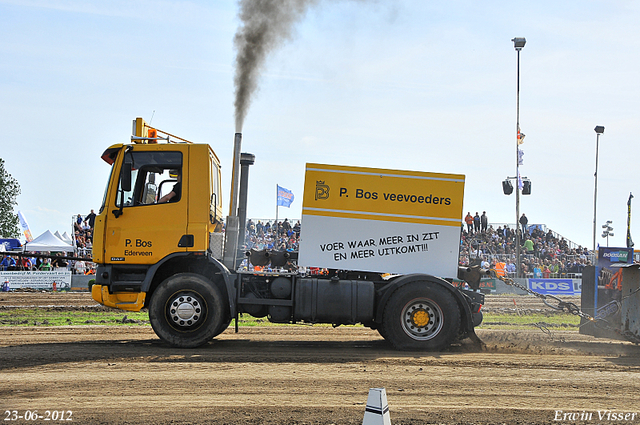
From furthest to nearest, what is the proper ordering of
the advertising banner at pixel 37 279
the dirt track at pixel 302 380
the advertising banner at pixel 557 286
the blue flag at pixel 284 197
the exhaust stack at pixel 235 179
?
the blue flag at pixel 284 197 < the advertising banner at pixel 557 286 < the advertising banner at pixel 37 279 < the exhaust stack at pixel 235 179 < the dirt track at pixel 302 380

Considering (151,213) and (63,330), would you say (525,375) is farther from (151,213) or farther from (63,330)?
(63,330)

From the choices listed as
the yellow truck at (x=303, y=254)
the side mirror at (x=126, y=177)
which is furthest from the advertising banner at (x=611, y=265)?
the side mirror at (x=126, y=177)

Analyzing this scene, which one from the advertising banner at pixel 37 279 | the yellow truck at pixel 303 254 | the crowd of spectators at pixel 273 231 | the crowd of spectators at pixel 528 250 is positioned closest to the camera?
the yellow truck at pixel 303 254

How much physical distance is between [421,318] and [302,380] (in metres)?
2.91

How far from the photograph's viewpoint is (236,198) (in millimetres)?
9594

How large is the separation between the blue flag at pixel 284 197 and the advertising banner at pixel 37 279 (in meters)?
10.6

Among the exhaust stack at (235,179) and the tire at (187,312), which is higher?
the exhaust stack at (235,179)

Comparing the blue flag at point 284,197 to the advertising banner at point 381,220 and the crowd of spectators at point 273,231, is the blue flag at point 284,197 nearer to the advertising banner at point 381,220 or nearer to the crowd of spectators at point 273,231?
the crowd of spectators at point 273,231

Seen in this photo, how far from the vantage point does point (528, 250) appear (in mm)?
29406

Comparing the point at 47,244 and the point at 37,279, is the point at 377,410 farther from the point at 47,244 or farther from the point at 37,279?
the point at 47,244

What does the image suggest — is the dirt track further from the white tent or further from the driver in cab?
the white tent

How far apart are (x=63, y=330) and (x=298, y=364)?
5849 mm

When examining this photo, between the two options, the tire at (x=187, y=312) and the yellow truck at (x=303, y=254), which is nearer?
the tire at (x=187, y=312)

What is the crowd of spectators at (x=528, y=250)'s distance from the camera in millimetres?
27625
